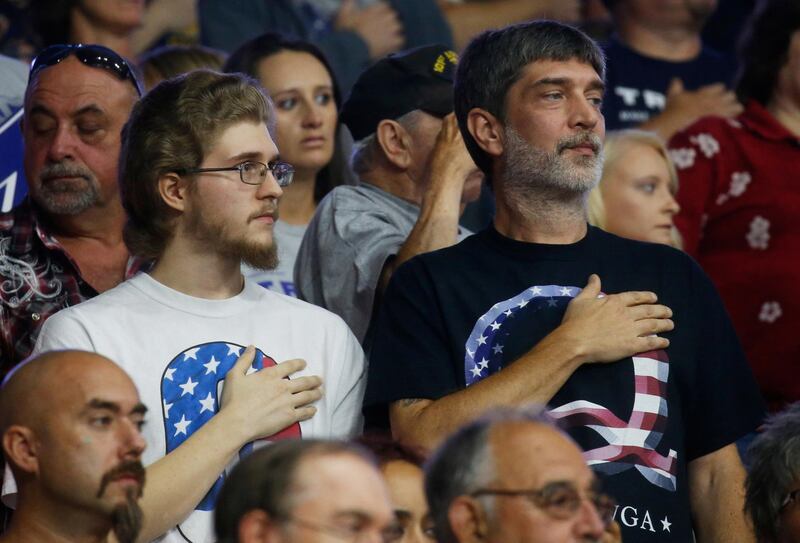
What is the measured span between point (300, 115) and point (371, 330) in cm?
124

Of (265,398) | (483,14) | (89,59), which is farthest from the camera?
(483,14)

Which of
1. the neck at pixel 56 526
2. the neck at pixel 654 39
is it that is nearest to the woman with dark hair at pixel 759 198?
the neck at pixel 654 39

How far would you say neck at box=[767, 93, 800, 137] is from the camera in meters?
5.76

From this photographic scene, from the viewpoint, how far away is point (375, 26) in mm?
6914

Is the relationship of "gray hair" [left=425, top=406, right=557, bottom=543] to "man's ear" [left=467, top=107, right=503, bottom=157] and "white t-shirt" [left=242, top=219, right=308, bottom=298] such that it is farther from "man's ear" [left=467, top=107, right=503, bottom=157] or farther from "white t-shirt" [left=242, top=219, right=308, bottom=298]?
"white t-shirt" [left=242, top=219, right=308, bottom=298]

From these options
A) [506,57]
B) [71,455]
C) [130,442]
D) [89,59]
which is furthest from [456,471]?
[89,59]

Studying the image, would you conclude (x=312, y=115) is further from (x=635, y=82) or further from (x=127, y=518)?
(x=127, y=518)

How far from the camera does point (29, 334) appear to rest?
405cm

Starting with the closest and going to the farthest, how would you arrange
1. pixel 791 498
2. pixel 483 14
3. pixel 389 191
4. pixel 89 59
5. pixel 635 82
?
pixel 791 498 → pixel 89 59 → pixel 389 191 → pixel 635 82 → pixel 483 14

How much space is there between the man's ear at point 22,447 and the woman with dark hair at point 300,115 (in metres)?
2.10

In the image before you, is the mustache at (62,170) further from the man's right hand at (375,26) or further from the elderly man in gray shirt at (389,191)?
the man's right hand at (375,26)

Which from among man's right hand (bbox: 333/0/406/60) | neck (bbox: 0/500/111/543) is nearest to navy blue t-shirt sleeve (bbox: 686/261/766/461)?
neck (bbox: 0/500/111/543)

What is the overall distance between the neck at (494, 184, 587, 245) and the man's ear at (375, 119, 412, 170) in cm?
79

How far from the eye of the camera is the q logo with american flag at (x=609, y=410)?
12.1 ft
